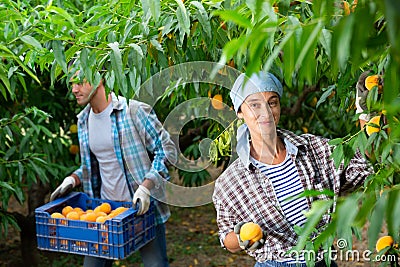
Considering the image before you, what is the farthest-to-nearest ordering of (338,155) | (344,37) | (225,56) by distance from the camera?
(338,155), (225,56), (344,37)

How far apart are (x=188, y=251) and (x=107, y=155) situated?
1.92 meters

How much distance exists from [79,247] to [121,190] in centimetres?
45

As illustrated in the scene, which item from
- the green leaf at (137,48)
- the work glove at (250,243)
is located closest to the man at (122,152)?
the work glove at (250,243)

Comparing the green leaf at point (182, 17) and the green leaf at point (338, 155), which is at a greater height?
the green leaf at point (182, 17)

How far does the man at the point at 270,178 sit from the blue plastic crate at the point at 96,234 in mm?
703

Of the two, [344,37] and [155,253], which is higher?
[344,37]

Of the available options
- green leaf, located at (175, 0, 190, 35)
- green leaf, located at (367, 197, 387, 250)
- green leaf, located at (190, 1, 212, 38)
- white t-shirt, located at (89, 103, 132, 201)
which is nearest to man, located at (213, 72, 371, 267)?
green leaf, located at (190, 1, 212, 38)

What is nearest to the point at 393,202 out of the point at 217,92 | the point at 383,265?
the point at 383,265

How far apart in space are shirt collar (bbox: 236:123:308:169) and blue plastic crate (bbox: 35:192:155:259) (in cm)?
79

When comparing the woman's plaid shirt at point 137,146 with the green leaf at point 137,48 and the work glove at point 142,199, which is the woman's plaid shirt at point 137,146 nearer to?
the work glove at point 142,199

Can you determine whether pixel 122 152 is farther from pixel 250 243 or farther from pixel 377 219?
pixel 377 219

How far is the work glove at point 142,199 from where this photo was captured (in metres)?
3.01

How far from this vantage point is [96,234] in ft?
9.45

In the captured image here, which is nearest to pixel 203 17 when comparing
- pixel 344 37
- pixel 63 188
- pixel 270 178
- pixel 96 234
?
pixel 270 178
